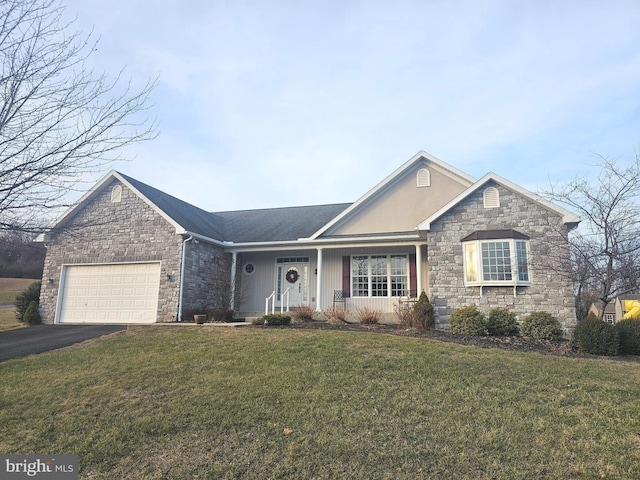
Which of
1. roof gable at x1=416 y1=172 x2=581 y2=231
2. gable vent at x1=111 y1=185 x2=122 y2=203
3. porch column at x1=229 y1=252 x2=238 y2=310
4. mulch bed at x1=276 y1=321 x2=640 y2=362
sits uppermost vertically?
gable vent at x1=111 y1=185 x2=122 y2=203

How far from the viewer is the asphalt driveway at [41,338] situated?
9477 millimetres

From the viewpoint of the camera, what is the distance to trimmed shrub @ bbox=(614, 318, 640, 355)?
881cm

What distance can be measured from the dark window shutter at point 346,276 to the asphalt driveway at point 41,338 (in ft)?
24.5

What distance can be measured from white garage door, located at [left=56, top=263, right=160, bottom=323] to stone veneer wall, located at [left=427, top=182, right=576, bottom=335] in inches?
375

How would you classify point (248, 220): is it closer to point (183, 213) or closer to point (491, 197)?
point (183, 213)

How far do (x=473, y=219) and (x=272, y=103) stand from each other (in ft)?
22.7

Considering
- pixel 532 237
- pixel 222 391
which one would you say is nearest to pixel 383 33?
pixel 532 237

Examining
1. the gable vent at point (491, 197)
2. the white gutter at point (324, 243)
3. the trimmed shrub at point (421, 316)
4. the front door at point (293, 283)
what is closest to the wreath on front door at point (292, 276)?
the front door at point (293, 283)

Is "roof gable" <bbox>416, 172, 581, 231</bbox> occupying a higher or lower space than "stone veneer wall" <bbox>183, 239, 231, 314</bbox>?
higher

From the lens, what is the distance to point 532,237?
11.9 m

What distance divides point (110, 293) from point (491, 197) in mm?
13441

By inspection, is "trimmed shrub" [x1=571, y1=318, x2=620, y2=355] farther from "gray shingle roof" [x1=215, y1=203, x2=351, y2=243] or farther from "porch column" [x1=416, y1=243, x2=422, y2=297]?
"gray shingle roof" [x1=215, y1=203, x2=351, y2=243]

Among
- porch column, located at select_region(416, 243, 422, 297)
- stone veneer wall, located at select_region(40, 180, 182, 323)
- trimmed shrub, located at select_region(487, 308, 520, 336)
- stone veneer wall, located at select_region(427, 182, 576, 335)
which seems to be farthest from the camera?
stone veneer wall, located at select_region(40, 180, 182, 323)

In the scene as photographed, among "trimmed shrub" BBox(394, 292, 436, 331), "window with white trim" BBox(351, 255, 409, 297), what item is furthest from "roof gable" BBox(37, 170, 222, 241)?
"trimmed shrub" BBox(394, 292, 436, 331)
